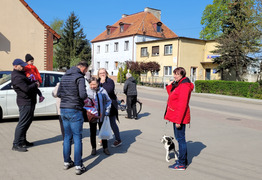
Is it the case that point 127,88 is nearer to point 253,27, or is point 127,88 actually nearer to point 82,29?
point 253,27

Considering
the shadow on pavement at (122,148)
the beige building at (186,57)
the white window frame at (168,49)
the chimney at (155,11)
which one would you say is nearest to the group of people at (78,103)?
the shadow on pavement at (122,148)

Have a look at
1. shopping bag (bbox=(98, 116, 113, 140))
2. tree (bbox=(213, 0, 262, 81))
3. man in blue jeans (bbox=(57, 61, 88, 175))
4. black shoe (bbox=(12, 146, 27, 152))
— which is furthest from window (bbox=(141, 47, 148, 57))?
man in blue jeans (bbox=(57, 61, 88, 175))

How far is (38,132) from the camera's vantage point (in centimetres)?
734

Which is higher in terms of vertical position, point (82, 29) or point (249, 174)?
point (82, 29)

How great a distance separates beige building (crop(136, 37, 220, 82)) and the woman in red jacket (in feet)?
92.0

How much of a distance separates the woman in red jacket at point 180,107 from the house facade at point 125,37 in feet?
114

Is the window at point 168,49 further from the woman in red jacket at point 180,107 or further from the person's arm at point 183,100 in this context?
the person's arm at point 183,100

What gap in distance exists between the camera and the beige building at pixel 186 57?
34031 millimetres

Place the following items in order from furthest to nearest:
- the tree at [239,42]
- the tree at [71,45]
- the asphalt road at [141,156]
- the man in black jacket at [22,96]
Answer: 1. the tree at [71,45]
2. the tree at [239,42]
3. the man in black jacket at [22,96]
4. the asphalt road at [141,156]

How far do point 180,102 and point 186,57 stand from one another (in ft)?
101

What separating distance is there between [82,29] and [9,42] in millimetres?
37737

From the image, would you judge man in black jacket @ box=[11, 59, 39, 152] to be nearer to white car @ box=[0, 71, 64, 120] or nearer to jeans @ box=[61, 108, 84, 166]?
jeans @ box=[61, 108, 84, 166]

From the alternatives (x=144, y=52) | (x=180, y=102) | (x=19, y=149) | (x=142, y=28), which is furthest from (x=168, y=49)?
(x=180, y=102)

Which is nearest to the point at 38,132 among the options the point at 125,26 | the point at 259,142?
the point at 259,142
